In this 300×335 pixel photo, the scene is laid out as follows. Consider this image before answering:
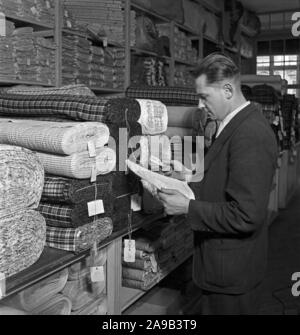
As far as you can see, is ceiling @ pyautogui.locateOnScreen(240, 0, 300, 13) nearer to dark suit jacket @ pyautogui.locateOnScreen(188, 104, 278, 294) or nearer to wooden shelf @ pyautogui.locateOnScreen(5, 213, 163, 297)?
dark suit jacket @ pyautogui.locateOnScreen(188, 104, 278, 294)

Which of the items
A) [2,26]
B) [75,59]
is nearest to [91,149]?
[2,26]

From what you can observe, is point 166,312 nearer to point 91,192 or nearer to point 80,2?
point 91,192

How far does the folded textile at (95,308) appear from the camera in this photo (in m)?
1.95

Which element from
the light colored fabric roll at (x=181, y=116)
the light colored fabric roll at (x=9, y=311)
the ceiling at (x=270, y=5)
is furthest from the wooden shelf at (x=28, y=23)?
the ceiling at (x=270, y=5)

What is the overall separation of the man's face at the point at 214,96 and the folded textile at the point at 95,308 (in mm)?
989

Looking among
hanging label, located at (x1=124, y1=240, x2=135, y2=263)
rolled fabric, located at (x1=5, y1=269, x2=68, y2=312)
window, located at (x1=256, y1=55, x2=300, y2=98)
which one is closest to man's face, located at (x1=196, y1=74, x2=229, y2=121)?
hanging label, located at (x1=124, y1=240, x2=135, y2=263)

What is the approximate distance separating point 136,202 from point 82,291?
18.5 inches

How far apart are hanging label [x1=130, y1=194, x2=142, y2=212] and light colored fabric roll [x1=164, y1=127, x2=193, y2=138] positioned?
766mm

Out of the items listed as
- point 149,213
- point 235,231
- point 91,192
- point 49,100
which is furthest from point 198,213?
point 49,100

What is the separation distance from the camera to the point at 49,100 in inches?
72.1

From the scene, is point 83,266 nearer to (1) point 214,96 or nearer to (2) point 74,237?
(2) point 74,237

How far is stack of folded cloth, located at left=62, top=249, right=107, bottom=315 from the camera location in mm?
1934
